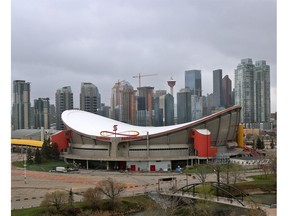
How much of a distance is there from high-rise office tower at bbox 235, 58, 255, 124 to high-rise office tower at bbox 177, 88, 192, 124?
6709mm

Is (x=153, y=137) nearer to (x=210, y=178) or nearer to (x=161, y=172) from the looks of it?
(x=161, y=172)

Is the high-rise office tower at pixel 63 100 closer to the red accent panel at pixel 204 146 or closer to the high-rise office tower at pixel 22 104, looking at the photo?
the high-rise office tower at pixel 22 104

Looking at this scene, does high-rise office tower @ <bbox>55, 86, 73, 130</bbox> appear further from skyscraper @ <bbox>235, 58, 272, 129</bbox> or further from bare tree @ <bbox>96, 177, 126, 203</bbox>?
bare tree @ <bbox>96, 177, 126, 203</bbox>

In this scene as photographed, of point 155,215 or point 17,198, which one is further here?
point 17,198

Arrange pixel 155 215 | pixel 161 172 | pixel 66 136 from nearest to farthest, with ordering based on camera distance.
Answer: pixel 155 215, pixel 161 172, pixel 66 136

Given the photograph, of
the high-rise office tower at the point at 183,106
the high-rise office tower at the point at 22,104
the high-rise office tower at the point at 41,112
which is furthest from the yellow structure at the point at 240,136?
the high-rise office tower at the point at 41,112

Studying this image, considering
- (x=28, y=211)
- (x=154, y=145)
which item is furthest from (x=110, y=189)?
(x=154, y=145)

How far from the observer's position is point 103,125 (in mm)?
24484

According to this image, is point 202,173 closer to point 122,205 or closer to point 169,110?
point 122,205

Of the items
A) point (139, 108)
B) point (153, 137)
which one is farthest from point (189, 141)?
point (139, 108)

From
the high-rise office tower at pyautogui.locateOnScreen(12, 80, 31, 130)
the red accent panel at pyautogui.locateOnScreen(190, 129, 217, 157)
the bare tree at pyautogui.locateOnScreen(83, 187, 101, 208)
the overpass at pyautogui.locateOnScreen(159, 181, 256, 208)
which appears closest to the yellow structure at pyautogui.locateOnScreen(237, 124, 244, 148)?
the red accent panel at pyautogui.locateOnScreen(190, 129, 217, 157)

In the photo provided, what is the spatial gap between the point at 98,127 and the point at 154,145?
476 centimetres

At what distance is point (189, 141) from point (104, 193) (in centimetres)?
1049

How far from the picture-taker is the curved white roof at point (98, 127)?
Result: 21.7 metres
